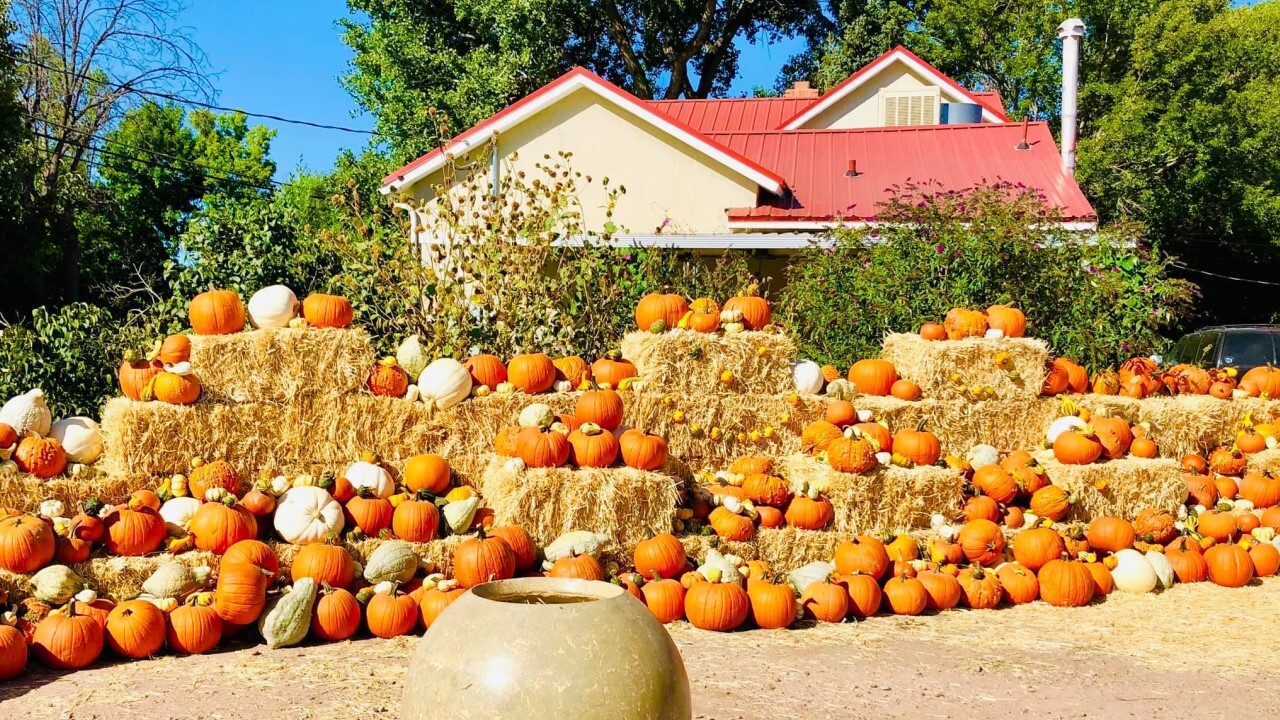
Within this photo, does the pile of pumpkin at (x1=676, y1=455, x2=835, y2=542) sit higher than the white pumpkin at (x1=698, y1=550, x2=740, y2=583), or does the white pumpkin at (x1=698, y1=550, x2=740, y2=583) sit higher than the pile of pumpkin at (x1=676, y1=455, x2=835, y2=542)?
the pile of pumpkin at (x1=676, y1=455, x2=835, y2=542)

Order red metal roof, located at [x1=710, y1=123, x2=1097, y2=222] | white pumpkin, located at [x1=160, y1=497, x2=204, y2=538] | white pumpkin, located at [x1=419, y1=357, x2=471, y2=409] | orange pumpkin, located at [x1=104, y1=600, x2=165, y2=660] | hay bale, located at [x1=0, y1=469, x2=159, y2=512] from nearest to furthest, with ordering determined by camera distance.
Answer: orange pumpkin, located at [x1=104, y1=600, x2=165, y2=660] < hay bale, located at [x1=0, y1=469, x2=159, y2=512] < white pumpkin, located at [x1=160, y1=497, x2=204, y2=538] < white pumpkin, located at [x1=419, y1=357, x2=471, y2=409] < red metal roof, located at [x1=710, y1=123, x2=1097, y2=222]

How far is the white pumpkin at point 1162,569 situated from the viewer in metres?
6.72

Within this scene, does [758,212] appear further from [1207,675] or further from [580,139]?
[1207,675]

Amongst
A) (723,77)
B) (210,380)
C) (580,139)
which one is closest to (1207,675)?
(210,380)

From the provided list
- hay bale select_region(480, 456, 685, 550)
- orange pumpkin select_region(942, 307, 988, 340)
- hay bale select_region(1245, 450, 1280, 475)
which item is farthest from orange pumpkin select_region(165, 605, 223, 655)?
hay bale select_region(1245, 450, 1280, 475)

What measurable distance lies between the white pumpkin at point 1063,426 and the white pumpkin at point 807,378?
1.68m

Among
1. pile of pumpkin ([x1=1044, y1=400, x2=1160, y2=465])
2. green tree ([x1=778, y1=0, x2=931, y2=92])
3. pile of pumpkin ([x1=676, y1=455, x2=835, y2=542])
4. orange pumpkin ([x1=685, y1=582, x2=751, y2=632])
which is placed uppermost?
green tree ([x1=778, y1=0, x2=931, y2=92])

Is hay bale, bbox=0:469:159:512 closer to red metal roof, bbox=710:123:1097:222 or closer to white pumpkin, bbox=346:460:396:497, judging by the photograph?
white pumpkin, bbox=346:460:396:497

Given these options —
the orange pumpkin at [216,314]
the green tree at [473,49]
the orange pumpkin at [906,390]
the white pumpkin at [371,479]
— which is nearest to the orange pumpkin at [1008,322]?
the orange pumpkin at [906,390]

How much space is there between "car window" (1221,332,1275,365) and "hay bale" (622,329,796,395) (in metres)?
7.38

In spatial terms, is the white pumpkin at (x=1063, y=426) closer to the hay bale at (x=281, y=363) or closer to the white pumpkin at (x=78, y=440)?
the hay bale at (x=281, y=363)

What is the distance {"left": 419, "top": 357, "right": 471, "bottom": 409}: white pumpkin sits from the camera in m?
6.60

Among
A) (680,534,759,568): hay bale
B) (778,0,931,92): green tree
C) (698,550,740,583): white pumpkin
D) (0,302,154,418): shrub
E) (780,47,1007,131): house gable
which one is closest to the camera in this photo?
(698,550,740,583): white pumpkin

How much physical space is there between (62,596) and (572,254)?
17.8 ft
